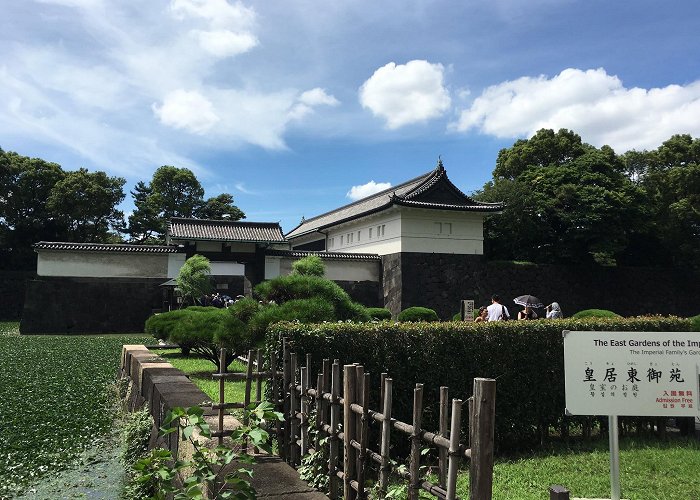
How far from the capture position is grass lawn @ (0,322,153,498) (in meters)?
5.36

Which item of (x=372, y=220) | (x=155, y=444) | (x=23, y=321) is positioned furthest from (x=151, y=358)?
(x=372, y=220)

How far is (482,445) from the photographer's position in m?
2.51

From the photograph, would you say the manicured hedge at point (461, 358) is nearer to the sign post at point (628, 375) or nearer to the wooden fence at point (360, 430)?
the wooden fence at point (360, 430)

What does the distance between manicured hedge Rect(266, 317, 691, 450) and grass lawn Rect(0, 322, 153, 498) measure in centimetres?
267

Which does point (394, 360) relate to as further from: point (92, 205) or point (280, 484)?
point (92, 205)

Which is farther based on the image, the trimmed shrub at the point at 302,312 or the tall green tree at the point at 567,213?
the tall green tree at the point at 567,213

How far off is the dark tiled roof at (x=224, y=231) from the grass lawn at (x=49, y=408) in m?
9.07

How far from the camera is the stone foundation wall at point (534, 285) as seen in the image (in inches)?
886

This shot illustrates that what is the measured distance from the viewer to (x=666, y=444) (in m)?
6.00

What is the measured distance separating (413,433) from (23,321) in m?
20.8

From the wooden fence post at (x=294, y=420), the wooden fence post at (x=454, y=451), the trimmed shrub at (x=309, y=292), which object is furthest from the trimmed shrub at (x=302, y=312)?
the wooden fence post at (x=454, y=451)

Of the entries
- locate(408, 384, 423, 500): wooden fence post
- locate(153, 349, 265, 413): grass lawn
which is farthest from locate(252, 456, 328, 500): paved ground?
locate(153, 349, 265, 413): grass lawn

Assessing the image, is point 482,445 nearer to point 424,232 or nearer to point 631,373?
point 631,373

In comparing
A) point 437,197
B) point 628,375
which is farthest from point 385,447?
point 437,197
